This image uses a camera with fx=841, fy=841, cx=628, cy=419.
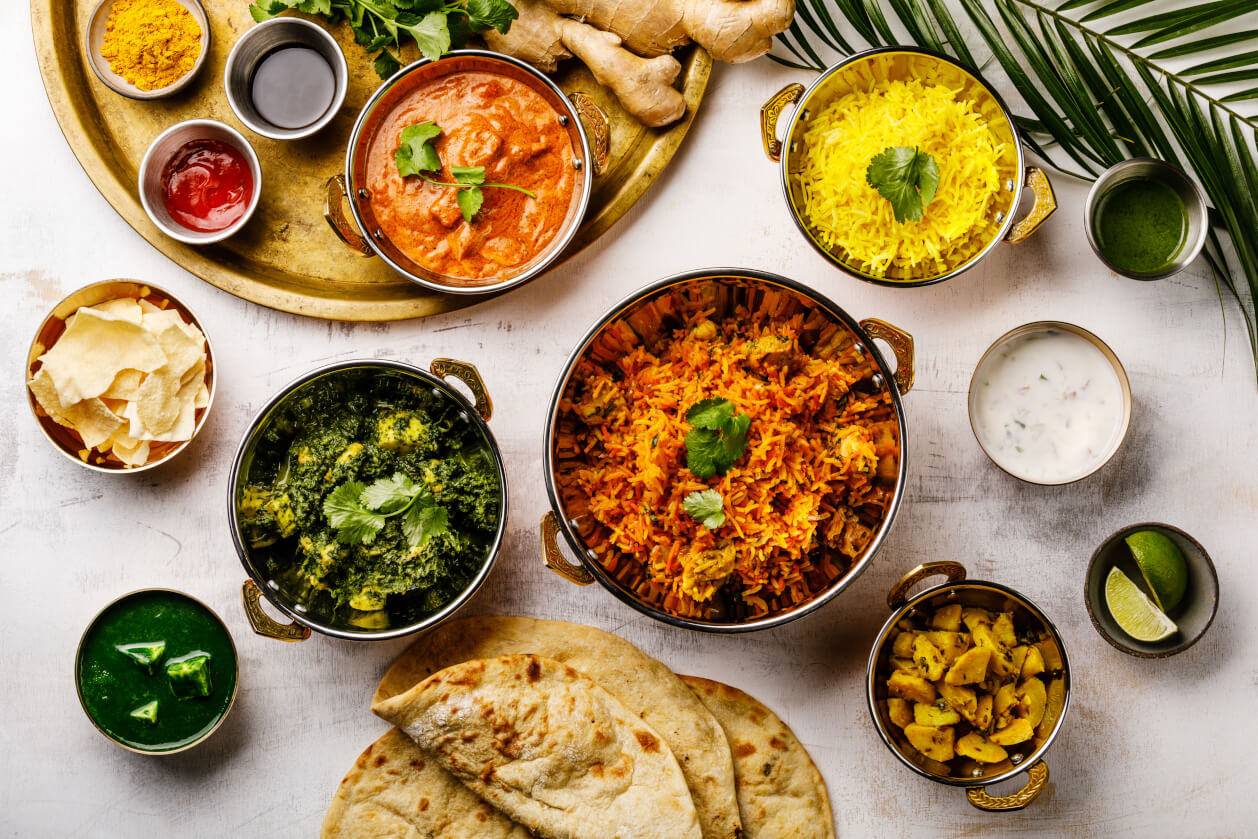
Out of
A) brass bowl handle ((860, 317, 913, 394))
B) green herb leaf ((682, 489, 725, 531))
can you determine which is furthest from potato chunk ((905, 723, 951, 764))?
brass bowl handle ((860, 317, 913, 394))

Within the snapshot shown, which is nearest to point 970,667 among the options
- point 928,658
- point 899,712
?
point 928,658

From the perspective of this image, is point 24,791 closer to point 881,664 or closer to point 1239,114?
point 881,664

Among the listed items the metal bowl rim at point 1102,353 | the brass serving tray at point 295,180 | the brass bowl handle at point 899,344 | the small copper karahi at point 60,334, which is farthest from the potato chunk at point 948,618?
the small copper karahi at point 60,334

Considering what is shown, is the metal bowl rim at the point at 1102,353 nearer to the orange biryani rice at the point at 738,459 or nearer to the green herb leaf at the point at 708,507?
the orange biryani rice at the point at 738,459

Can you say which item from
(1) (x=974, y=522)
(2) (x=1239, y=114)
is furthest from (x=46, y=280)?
(2) (x=1239, y=114)

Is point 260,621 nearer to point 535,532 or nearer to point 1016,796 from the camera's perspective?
point 535,532

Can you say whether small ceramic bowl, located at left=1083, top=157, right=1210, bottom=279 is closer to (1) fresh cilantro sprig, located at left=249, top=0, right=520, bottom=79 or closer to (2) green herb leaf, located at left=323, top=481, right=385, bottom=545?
(1) fresh cilantro sprig, located at left=249, top=0, right=520, bottom=79

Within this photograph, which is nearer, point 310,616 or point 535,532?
point 310,616
